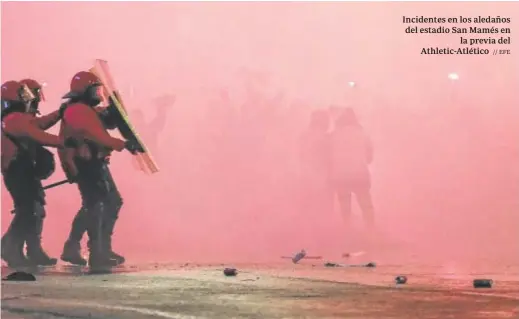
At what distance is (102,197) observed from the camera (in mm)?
1714

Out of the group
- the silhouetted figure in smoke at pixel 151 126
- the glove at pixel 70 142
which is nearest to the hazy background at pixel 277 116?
the silhouetted figure in smoke at pixel 151 126

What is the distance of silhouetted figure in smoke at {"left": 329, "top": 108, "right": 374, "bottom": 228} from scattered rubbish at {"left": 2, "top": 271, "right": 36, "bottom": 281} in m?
0.94

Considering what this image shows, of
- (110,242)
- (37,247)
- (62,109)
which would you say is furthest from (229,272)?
(62,109)

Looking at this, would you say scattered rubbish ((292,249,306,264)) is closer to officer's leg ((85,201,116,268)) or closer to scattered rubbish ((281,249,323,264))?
scattered rubbish ((281,249,323,264))

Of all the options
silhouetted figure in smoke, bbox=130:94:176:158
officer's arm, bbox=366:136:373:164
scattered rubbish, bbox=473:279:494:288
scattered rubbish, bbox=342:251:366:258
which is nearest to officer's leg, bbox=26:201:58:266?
silhouetted figure in smoke, bbox=130:94:176:158

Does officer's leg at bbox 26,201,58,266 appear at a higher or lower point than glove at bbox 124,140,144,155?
lower

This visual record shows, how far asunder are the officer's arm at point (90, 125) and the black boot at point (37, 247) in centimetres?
29

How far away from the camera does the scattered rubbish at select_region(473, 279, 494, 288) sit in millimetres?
1633

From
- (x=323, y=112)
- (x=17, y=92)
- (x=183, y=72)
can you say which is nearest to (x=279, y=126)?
(x=323, y=112)

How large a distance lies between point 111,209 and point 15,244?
31cm

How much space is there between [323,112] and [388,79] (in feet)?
0.73

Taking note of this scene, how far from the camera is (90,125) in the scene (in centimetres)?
171

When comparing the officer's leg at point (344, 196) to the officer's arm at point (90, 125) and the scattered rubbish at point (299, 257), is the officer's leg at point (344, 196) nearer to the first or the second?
the scattered rubbish at point (299, 257)

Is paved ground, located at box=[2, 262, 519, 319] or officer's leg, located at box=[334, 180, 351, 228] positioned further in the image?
officer's leg, located at box=[334, 180, 351, 228]
